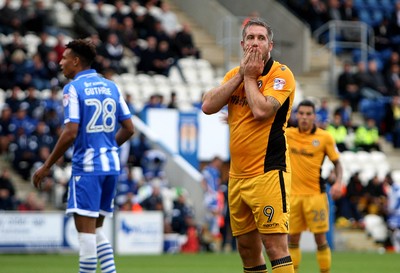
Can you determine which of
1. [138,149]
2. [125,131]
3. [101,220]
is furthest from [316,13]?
[101,220]

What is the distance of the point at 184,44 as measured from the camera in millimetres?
29219

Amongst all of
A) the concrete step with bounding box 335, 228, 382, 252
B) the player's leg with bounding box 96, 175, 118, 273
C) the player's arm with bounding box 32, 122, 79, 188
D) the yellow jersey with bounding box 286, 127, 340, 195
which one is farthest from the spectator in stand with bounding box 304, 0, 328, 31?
the player's arm with bounding box 32, 122, 79, 188

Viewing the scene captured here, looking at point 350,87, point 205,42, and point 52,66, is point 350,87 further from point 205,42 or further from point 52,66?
point 52,66

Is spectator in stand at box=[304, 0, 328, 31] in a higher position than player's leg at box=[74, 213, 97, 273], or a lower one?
higher

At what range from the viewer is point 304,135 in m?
13.7

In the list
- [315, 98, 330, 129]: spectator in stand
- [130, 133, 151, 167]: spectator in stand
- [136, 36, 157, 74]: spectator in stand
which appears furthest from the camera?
[136, 36, 157, 74]: spectator in stand

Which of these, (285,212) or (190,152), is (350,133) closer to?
(190,152)

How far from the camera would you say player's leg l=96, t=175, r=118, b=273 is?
32.2ft

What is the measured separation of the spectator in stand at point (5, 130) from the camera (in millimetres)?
22547

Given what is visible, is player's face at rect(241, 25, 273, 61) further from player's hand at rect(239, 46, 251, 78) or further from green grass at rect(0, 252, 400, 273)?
green grass at rect(0, 252, 400, 273)

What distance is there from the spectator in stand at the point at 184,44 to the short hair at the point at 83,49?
751 inches

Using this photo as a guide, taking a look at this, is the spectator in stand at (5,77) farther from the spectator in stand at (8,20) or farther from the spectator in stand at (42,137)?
the spectator in stand at (42,137)

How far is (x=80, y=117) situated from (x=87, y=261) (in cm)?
132

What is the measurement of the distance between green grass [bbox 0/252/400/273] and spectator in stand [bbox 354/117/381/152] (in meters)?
6.23
